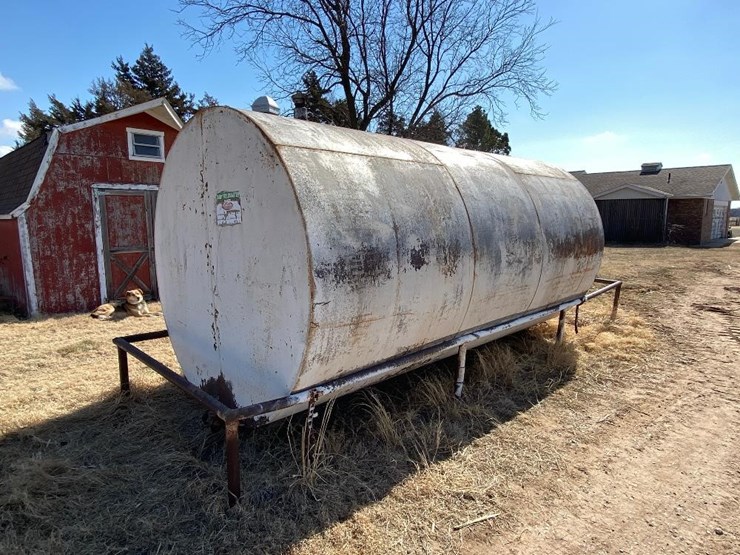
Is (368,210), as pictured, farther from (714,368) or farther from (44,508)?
(714,368)

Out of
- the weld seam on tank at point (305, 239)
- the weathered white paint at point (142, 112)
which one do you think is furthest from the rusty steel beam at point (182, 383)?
the weathered white paint at point (142, 112)

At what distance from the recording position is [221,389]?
3596 millimetres

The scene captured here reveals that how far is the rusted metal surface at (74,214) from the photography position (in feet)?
27.2

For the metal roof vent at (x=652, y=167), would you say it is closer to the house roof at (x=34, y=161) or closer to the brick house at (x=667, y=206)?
the brick house at (x=667, y=206)

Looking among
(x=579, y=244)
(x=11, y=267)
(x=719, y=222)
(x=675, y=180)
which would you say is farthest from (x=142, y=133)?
(x=719, y=222)

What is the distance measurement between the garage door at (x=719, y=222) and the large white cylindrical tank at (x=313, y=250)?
2930 cm

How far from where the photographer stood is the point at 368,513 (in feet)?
9.38

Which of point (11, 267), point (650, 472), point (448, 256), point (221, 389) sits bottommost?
point (650, 472)

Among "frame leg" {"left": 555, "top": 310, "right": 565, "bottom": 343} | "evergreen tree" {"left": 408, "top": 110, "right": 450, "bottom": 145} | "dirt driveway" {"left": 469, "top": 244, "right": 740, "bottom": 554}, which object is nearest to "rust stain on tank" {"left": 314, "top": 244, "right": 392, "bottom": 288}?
"dirt driveway" {"left": 469, "top": 244, "right": 740, "bottom": 554}

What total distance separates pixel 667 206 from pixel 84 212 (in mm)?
26652

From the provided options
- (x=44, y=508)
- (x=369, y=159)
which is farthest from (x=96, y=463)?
(x=369, y=159)

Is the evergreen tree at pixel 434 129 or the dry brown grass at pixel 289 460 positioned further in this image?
the evergreen tree at pixel 434 129

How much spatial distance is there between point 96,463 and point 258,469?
1283 mm

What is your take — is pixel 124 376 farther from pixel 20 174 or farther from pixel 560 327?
pixel 20 174
